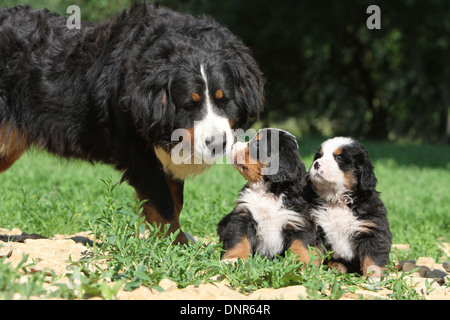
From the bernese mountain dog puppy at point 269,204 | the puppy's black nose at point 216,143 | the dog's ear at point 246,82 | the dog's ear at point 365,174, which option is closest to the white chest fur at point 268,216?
the bernese mountain dog puppy at point 269,204

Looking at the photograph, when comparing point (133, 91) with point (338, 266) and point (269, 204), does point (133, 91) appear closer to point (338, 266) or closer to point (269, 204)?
point (269, 204)

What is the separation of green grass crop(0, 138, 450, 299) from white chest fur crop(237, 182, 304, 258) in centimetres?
27

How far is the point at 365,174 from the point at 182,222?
89.3 inches

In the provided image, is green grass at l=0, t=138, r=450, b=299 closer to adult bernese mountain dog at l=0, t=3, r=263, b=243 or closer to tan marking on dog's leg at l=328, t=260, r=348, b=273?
tan marking on dog's leg at l=328, t=260, r=348, b=273

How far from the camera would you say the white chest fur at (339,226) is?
408 centimetres

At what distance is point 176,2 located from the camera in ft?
61.4

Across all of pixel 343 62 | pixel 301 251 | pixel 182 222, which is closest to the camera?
pixel 301 251

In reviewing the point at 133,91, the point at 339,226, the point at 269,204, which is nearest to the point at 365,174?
the point at 339,226

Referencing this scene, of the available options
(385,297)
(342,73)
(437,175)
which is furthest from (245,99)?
(342,73)

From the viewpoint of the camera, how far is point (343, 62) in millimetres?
20906

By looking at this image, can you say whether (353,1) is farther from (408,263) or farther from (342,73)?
(408,263)

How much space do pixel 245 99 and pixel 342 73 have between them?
17210 mm

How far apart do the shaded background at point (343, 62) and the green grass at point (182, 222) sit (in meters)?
6.75

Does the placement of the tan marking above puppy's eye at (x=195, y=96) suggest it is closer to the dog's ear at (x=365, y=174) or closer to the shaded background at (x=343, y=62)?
the dog's ear at (x=365, y=174)
